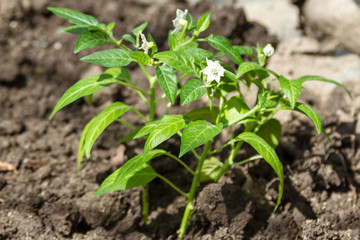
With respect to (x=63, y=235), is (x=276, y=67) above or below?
above

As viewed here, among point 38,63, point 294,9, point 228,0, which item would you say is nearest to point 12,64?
point 38,63

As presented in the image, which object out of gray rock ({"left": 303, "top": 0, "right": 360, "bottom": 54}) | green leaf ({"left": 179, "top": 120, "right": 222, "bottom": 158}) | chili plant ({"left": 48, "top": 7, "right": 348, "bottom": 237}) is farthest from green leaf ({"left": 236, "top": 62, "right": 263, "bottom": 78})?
gray rock ({"left": 303, "top": 0, "right": 360, "bottom": 54})

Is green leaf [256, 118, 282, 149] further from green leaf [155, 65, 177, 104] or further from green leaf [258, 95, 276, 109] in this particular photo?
green leaf [155, 65, 177, 104]

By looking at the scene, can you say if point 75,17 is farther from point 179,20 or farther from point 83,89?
point 179,20

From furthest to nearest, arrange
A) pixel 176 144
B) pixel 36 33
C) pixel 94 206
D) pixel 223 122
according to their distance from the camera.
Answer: pixel 36 33, pixel 176 144, pixel 94 206, pixel 223 122

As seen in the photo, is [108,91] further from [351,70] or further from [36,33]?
[351,70]

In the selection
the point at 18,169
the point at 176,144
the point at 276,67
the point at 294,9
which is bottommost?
the point at 18,169

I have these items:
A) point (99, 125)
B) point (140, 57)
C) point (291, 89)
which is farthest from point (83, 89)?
point (291, 89)
